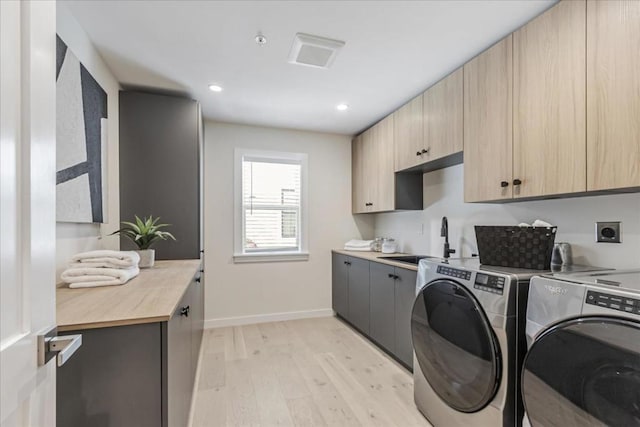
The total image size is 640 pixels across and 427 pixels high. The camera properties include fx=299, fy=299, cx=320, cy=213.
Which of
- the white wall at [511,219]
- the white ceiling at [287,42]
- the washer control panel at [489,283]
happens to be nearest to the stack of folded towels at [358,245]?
the white wall at [511,219]

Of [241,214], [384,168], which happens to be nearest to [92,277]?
[241,214]

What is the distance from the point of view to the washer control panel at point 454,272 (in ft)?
5.09

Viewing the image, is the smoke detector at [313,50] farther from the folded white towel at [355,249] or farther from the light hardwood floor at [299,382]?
the light hardwood floor at [299,382]

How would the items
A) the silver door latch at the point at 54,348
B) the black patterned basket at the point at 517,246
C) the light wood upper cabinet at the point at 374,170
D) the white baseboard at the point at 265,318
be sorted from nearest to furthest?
the silver door latch at the point at 54,348 → the black patterned basket at the point at 517,246 → the light wood upper cabinet at the point at 374,170 → the white baseboard at the point at 265,318

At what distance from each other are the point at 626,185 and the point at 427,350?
125 centimetres

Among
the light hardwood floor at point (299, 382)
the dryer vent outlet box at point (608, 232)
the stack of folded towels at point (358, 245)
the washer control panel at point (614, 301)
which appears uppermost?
the dryer vent outlet box at point (608, 232)

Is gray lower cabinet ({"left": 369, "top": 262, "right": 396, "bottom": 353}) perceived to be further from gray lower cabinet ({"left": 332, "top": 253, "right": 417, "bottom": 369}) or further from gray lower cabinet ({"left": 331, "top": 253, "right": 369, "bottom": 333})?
gray lower cabinet ({"left": 331, "top": 253, "right": 369, "bottom": 333})

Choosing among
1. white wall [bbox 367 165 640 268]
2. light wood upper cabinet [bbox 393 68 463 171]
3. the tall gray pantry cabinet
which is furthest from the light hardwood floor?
light wood upper cabinet [bbox 393 68 463 171]

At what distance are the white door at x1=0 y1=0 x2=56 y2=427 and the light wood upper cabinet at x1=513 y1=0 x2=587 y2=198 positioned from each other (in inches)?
78.7

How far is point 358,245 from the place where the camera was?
369 cm

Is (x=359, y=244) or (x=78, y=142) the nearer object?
(x=78, y=142)

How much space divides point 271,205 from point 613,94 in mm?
3116

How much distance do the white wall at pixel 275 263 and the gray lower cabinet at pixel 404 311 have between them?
58.3 inches

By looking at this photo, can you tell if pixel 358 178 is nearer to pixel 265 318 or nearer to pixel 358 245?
pixel 358 245
